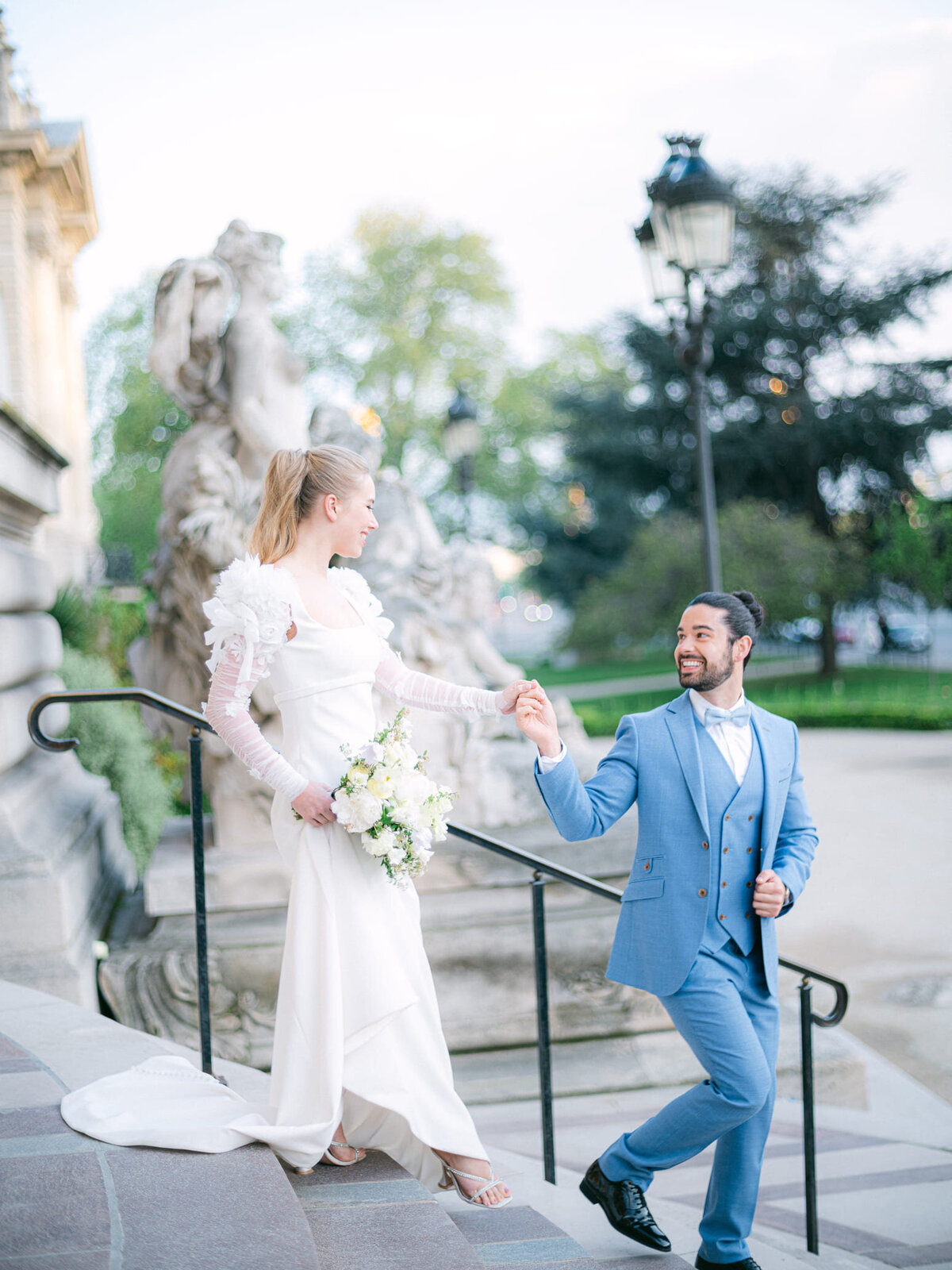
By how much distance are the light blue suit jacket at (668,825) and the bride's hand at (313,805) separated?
59 centimetres

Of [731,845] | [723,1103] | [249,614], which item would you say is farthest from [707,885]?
[249,614]

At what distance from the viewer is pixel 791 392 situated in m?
29.8

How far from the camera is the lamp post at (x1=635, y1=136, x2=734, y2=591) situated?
725 cm

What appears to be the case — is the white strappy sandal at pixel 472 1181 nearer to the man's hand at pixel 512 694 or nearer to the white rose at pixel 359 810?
the white rose at pixel 359 810

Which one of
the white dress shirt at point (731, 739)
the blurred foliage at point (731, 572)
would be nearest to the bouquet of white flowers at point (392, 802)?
the white dress shirt at point (731, 739)

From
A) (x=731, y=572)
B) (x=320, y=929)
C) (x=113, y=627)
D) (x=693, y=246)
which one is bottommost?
(x=320, y=929)

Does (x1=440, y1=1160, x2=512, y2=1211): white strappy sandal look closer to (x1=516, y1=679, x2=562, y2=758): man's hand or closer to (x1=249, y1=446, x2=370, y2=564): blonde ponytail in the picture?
(x1=516, y1=679, x2=562, y2=758): man's hand

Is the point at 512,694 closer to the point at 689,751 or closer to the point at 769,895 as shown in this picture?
the point at 689,751

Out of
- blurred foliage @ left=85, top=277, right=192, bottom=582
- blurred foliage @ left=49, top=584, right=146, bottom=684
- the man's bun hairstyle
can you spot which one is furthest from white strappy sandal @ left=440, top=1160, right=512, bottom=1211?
blurred foliage @ left=85, top=277, right=192, bottom=582

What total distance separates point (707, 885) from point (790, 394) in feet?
93.7

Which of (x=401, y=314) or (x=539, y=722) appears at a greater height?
(x=401, y=314)

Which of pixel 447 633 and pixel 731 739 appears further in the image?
pixel 447 633

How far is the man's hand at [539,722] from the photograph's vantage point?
301 centimetres

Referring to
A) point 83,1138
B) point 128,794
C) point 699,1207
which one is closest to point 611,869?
point 699,1207
